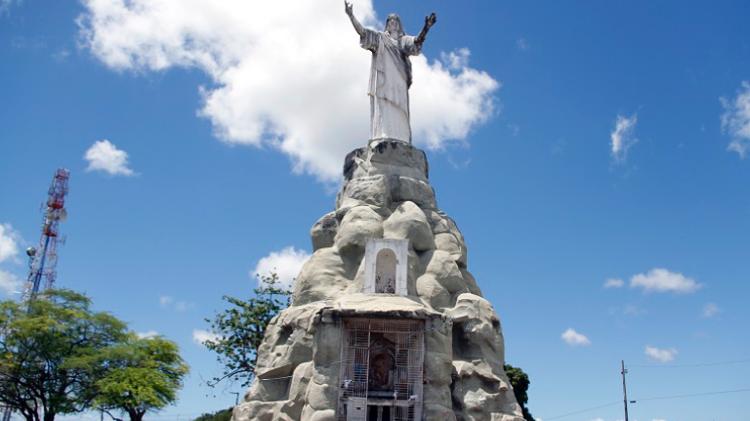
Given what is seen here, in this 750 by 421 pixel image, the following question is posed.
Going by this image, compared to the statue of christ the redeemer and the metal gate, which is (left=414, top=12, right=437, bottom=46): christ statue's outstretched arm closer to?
the statue of christ the redeemer

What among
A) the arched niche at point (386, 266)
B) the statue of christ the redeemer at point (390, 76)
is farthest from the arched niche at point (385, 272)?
the statue of christ the redeemer at point (390, 76)

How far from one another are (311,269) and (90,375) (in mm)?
10604

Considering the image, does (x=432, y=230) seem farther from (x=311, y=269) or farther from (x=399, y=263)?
(x=311, y=269)

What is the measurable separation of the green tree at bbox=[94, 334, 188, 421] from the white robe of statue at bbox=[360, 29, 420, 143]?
1323 centimetres

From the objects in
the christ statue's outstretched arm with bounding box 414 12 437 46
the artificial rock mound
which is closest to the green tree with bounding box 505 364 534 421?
the artificial rock mound

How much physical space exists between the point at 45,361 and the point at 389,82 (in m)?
18.5

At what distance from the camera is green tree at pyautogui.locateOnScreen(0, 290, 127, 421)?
101ft

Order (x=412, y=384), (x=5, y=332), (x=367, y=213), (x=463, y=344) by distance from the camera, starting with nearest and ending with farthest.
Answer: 1. (x=412, y=384)
2. (x=463, y=344)
3. (x=367, y=213)
4. (x=5, y=332)

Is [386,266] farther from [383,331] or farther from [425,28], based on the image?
[425,28]

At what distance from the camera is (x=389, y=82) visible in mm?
33281

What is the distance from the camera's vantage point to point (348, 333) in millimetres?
25578

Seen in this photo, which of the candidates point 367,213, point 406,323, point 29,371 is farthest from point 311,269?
point 29,371

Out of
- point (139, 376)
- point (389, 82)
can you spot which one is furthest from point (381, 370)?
point (389, 82)

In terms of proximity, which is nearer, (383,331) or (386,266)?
(383,331)
